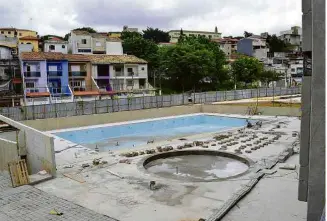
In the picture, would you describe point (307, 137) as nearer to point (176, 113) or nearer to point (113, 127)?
point (113, 127)

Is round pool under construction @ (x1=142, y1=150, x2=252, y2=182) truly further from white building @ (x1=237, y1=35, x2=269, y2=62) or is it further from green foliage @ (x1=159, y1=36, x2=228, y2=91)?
white building @ (x1=237, y1=35, x2=269, y2=62)

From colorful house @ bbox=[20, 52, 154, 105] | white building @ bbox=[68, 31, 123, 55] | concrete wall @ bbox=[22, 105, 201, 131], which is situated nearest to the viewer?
concrete wall @ bbox=[22, 105, 201, 131]

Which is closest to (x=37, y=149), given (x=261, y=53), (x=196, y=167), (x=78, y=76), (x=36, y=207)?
(x=36, y=207)

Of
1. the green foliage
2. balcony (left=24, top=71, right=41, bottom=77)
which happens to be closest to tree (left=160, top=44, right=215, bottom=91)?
the green foliage

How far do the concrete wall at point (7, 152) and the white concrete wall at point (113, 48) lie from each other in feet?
108

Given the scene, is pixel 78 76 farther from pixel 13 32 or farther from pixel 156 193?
pixel 156 193

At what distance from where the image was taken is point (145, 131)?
23125mm

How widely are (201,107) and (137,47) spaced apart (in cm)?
2218

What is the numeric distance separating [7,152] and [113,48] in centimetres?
3341

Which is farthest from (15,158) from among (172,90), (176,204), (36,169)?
(172,90)

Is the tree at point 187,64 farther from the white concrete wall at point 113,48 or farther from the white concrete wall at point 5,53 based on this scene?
the white concrete wall at point 5,53

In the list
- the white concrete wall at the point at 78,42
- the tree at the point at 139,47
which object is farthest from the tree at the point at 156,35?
the white concrete wall at the point at 78,42

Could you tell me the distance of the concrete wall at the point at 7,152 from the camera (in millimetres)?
12000

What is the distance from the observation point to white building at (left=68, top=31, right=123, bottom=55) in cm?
4247
